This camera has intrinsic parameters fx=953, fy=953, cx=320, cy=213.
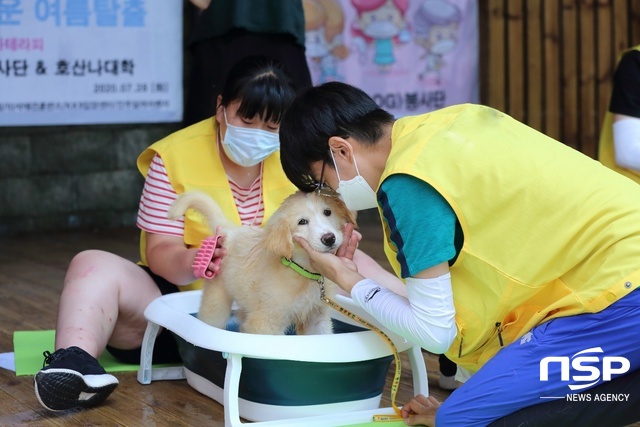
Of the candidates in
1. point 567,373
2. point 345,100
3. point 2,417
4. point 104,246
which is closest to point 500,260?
point 567,373

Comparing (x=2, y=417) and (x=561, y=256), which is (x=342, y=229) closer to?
(x=561, y=256)

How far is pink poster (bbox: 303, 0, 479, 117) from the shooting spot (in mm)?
5344

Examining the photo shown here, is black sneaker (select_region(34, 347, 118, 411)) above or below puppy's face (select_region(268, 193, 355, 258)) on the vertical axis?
below

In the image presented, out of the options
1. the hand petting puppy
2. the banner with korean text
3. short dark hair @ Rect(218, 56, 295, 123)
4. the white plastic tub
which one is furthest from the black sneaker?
Answer: the banner with korean text

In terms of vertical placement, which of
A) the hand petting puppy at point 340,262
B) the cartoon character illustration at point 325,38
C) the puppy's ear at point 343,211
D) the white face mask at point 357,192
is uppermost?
the cartoon character illustration at point 325,38

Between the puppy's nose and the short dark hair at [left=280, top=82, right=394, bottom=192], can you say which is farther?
the puppy's nose

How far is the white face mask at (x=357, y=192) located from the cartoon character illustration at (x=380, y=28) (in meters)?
3.44

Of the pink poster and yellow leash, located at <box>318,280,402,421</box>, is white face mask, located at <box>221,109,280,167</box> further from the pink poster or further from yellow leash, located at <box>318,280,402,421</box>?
the pink poster

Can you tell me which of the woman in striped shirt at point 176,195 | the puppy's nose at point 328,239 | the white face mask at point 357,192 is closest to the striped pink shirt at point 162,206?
the woman in striped shirt at point 176,195

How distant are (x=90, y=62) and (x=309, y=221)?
9.91ft

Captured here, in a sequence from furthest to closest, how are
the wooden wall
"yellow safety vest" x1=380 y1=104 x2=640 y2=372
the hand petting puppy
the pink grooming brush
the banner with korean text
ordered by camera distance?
the wooden wall → the banner with korean text → the pink grooming brush → the hand petting puppy → "yellow safety vest" x1=380 y1=104 x2=640 y2=372

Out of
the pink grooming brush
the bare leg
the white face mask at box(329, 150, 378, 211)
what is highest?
the white face mask at box(329, 150, 378, 211)

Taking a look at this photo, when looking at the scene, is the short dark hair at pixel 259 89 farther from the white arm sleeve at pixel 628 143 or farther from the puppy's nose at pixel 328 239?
the white arm sleeve at pixel 628 143

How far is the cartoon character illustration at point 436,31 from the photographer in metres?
5.50
